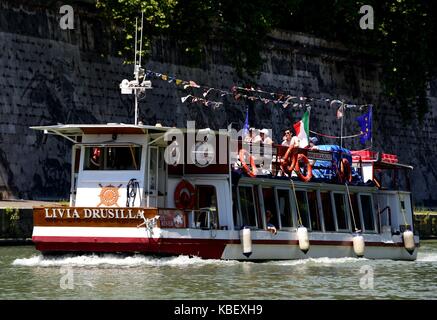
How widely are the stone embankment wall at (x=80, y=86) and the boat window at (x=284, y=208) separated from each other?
11.3 m

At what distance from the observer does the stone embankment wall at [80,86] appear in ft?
138

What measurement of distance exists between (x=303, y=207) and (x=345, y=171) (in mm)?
1931

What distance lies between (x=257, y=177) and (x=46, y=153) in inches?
510

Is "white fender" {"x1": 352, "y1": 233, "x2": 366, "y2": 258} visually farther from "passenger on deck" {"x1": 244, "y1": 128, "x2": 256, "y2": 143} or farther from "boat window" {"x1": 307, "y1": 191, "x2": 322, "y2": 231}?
"passenger on deck" {"x1": 244, "y1": 128, "x2": 256, "y2": 143}

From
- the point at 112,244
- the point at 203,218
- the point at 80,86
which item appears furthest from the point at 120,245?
the point at 80,86

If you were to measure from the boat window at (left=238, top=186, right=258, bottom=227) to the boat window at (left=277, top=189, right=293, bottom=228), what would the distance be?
1.10 meters

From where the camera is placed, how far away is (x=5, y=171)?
136 feet

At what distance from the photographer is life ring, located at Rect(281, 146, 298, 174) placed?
1273 inches

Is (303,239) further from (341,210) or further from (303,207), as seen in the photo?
(341,210)

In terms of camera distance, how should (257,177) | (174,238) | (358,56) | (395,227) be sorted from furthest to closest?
1. (358,56)
2. (395,227)
3. (257,177)
4. (174,238)
